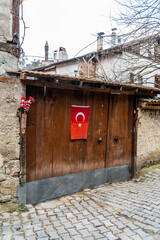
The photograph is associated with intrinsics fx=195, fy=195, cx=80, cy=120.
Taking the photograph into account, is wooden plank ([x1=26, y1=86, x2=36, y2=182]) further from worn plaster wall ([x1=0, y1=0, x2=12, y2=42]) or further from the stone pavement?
worn plaster wall ([x1=0, y1=0, x2=12, y2=42])

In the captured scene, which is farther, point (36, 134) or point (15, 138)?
point (36, 134)

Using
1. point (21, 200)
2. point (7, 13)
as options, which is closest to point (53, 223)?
point (21, 200)

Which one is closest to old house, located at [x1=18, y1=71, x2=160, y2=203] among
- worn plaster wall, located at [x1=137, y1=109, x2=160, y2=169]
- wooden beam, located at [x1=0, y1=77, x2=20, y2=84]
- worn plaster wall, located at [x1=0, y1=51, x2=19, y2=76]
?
wooden beam, located at [x1=0, y1=77, x2=20, y2=84]

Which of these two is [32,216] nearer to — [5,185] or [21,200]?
[21,200]

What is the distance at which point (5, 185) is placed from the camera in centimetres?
404

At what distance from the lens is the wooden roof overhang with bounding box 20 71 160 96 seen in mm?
4119

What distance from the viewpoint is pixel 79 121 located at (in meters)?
5.25

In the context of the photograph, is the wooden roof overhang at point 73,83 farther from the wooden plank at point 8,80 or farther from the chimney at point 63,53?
the chimney at point 63,53

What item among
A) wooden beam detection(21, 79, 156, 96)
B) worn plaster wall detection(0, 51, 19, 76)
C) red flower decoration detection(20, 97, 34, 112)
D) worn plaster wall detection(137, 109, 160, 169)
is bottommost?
worn plaster wall detection(137, 109, 160, 169)

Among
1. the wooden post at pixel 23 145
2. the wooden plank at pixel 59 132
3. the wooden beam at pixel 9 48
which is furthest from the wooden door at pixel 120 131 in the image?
the wooden beam at pixel 9 48

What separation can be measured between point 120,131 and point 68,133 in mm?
2058

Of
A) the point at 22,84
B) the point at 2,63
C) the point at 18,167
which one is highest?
the point at 2,63

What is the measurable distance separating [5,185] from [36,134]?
1.25 meters

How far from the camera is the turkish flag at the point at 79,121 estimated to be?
5.14m
